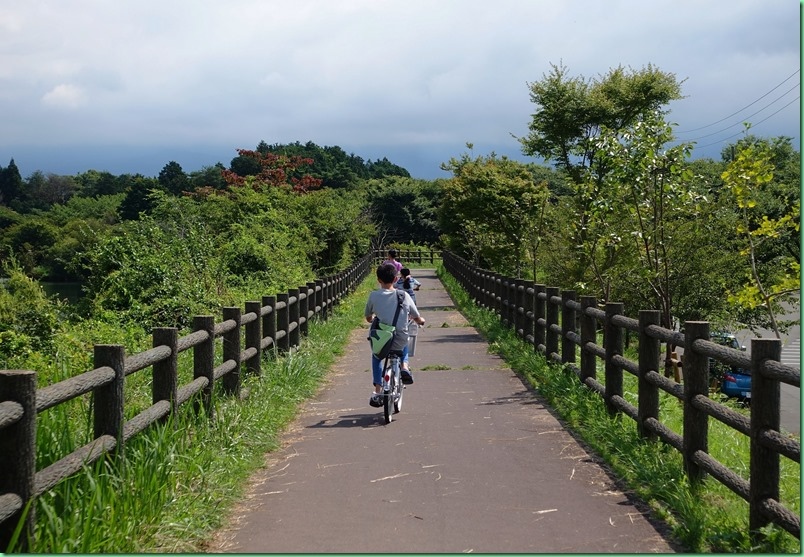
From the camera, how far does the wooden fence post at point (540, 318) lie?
14.1 meters

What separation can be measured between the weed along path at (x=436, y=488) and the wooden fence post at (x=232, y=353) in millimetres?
764

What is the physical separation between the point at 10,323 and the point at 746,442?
11.6m

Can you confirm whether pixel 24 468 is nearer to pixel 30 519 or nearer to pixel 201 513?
pixel 30 519

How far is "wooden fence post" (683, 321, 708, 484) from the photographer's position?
676 cm

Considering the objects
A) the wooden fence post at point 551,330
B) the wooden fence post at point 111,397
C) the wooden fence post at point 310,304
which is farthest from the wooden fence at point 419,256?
the wooden fence post at point 111,397

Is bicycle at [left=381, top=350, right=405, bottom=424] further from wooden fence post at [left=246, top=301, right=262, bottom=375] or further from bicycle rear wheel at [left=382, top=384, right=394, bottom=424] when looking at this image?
wooden fence post at [left=246, top=301, right=262, bottom=375]

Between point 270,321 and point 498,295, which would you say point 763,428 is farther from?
point 498,295

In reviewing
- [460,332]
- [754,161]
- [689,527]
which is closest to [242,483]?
[689,527]

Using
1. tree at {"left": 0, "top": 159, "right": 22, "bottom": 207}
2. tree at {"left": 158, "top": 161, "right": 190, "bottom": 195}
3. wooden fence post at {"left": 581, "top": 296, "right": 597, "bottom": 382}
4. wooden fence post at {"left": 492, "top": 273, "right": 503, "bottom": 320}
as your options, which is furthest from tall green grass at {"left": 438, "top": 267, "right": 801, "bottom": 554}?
tree at {"left": 0, "top": 159, "right": 22, "bottom": 207}

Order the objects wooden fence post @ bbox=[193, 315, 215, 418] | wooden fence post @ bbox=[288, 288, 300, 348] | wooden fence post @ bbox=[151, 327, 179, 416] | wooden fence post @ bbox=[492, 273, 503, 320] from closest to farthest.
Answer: wooden fence post @ bbox=[151, 327, 179, 416], wooden fence post @ bbox=[193, 315, 215, 418], wooden fence post @ bbox=[288, 288, 300, 348], wooden fence post @ bbox=[492, 273, 503, 320]

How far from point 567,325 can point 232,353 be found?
435 centimetres

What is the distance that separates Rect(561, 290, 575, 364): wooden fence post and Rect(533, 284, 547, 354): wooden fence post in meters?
1.79

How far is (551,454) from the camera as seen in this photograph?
8.23 m

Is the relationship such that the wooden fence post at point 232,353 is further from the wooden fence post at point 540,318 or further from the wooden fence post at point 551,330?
the wooden fence post at point 540,318
